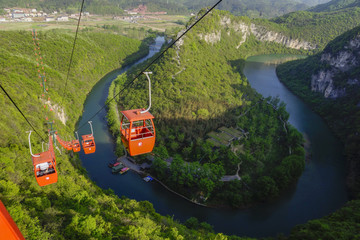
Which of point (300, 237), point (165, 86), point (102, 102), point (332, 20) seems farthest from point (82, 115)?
point (332, 20)

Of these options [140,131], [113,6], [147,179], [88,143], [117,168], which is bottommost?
[147,179]

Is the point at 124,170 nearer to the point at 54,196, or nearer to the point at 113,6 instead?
the point at 54,196

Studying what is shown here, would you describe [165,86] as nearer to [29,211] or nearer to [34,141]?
[34,141]

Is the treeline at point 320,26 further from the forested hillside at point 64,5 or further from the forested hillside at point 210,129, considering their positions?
the forested hillside at point 64,5

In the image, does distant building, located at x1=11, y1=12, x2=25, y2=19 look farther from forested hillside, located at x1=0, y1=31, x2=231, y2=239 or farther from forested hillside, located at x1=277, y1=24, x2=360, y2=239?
forested hillside, located at x1=277, y1=24, x2=360, y2=239

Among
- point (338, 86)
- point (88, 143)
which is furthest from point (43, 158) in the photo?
point (338, 86)

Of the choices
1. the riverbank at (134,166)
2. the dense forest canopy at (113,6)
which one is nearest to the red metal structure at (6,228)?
the riverbank at (134,166)
